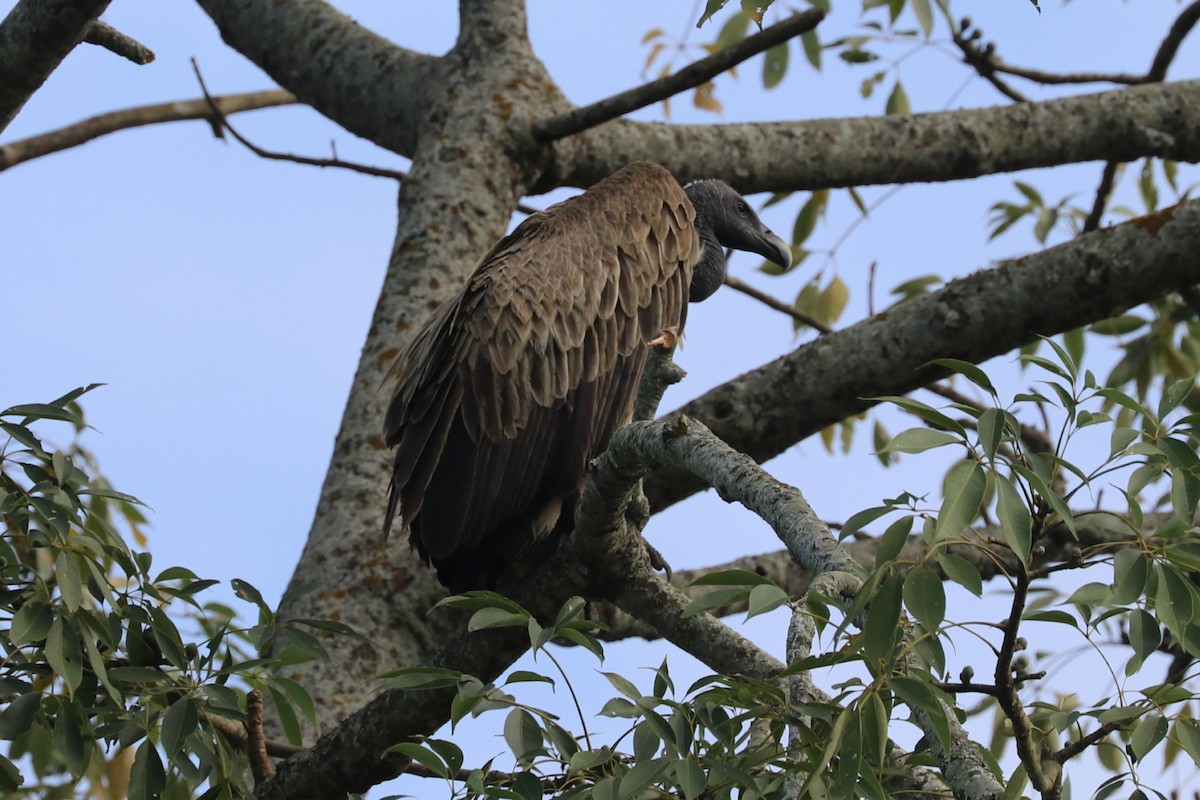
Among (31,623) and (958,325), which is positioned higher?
(958,325)

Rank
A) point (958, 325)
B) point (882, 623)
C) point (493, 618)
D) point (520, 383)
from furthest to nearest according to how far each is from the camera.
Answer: point (958, 325)
point (520, 383)
point (493, 618)
point (882, 623)

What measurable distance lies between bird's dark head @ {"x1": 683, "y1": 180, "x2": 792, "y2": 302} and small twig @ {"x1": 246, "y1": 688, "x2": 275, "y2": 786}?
2.80 meters

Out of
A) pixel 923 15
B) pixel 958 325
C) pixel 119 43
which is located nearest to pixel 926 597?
pixel 119 43

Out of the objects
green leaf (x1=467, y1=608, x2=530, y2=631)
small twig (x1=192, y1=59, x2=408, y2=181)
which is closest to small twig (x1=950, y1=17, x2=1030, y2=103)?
small twig (x1=192, y1=59, x2=408, y2=181)

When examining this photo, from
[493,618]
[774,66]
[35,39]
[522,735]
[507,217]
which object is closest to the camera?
[522,735]

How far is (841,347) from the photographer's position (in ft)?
14.5

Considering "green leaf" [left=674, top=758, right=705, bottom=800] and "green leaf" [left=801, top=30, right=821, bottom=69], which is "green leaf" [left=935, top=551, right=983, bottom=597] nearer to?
"green leaf" [left=674, top=758, right=705, bottom=800]

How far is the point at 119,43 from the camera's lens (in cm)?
305

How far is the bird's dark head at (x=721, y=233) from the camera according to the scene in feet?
17.8

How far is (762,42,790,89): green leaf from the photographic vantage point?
5.73m

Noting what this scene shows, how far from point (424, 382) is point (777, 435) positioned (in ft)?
3.71

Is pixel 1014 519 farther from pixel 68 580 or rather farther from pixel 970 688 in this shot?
pixel 68 580

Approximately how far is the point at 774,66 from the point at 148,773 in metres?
4.13

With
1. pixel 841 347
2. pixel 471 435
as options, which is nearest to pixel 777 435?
pixel 841 347
